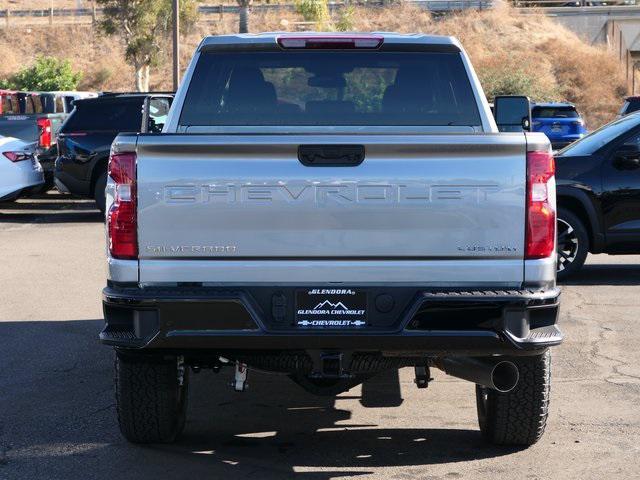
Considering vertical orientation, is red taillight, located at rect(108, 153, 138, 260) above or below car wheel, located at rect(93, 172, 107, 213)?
above

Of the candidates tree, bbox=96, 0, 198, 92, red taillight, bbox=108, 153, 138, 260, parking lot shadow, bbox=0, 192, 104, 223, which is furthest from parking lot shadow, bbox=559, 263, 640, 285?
tree, bbox=96, 0, 198, 92

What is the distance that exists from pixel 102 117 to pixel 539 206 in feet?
47.1

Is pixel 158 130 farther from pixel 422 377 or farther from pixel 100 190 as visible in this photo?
pixel 100 190

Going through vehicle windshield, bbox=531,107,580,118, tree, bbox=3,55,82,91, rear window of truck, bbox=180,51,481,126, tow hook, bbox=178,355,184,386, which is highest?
rear window of truck, bbox=180,51,481,126

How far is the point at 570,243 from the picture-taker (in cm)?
1133

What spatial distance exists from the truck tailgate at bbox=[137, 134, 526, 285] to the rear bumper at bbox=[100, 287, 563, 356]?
0.09 meters

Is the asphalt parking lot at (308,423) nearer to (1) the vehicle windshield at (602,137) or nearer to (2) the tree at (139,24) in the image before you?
(1) the vehicle windshield at (602,137)

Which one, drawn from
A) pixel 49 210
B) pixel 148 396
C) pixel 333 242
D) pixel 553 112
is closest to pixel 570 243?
pixel 148 396

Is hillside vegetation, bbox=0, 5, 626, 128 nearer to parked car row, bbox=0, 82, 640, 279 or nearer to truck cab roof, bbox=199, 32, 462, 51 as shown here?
parked car row, bbox=0, 82, 640, 279

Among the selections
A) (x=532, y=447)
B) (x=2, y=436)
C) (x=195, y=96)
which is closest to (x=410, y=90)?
(x=195, y=96)

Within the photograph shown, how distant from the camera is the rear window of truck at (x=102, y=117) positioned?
727 inches

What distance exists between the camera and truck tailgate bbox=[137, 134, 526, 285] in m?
4.97

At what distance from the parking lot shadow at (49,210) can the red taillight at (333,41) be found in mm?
12430

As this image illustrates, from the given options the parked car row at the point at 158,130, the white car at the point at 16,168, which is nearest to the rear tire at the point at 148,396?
the parked car row at the point at 158,130
